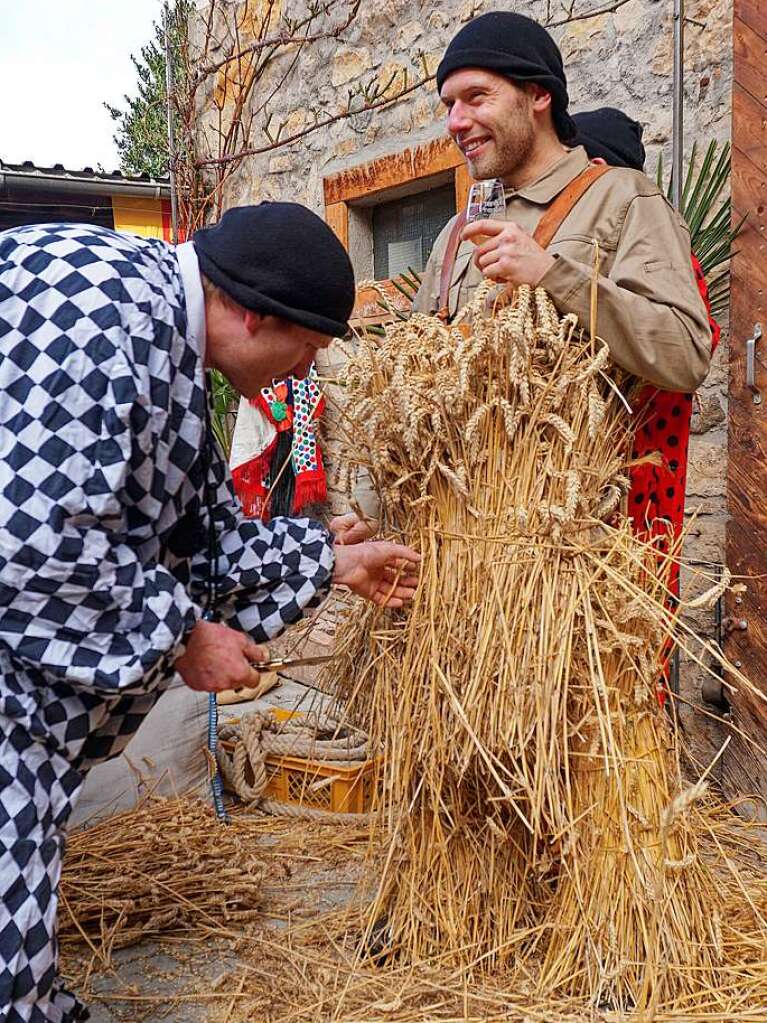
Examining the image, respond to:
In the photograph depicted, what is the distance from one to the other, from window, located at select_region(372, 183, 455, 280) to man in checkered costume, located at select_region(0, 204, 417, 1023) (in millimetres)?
3165

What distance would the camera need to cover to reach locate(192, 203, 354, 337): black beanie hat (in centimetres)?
152

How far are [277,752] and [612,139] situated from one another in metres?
2.13

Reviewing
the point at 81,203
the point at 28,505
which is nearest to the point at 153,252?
the point at 28,505

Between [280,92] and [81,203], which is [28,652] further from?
[81,203]

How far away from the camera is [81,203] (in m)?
7.09

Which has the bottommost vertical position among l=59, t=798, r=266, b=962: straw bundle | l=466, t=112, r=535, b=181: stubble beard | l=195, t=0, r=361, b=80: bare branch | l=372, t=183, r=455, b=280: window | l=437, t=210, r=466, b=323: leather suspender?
l=59, t=798, r=266, b=962: straw bundle

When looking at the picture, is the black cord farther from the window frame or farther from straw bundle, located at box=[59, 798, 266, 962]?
the window frame

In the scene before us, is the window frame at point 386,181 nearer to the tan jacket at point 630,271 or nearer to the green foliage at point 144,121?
the tan jacket at point 630,271

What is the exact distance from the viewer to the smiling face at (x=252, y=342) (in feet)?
5.19

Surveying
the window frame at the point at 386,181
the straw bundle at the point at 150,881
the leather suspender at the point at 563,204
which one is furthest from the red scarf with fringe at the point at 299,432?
the leather suspender at the point at 563,204

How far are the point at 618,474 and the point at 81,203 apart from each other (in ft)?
20.2

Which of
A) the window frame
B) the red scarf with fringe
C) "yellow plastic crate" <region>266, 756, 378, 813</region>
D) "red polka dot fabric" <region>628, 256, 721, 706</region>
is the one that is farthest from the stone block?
"yellow plastic crate" <region>266, 756, 378, 813</region>

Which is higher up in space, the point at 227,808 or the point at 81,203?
the point at 81,203

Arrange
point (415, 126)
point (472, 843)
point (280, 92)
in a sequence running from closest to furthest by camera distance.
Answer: point (472, 843)
point (415, 126)
point (280, 92)
